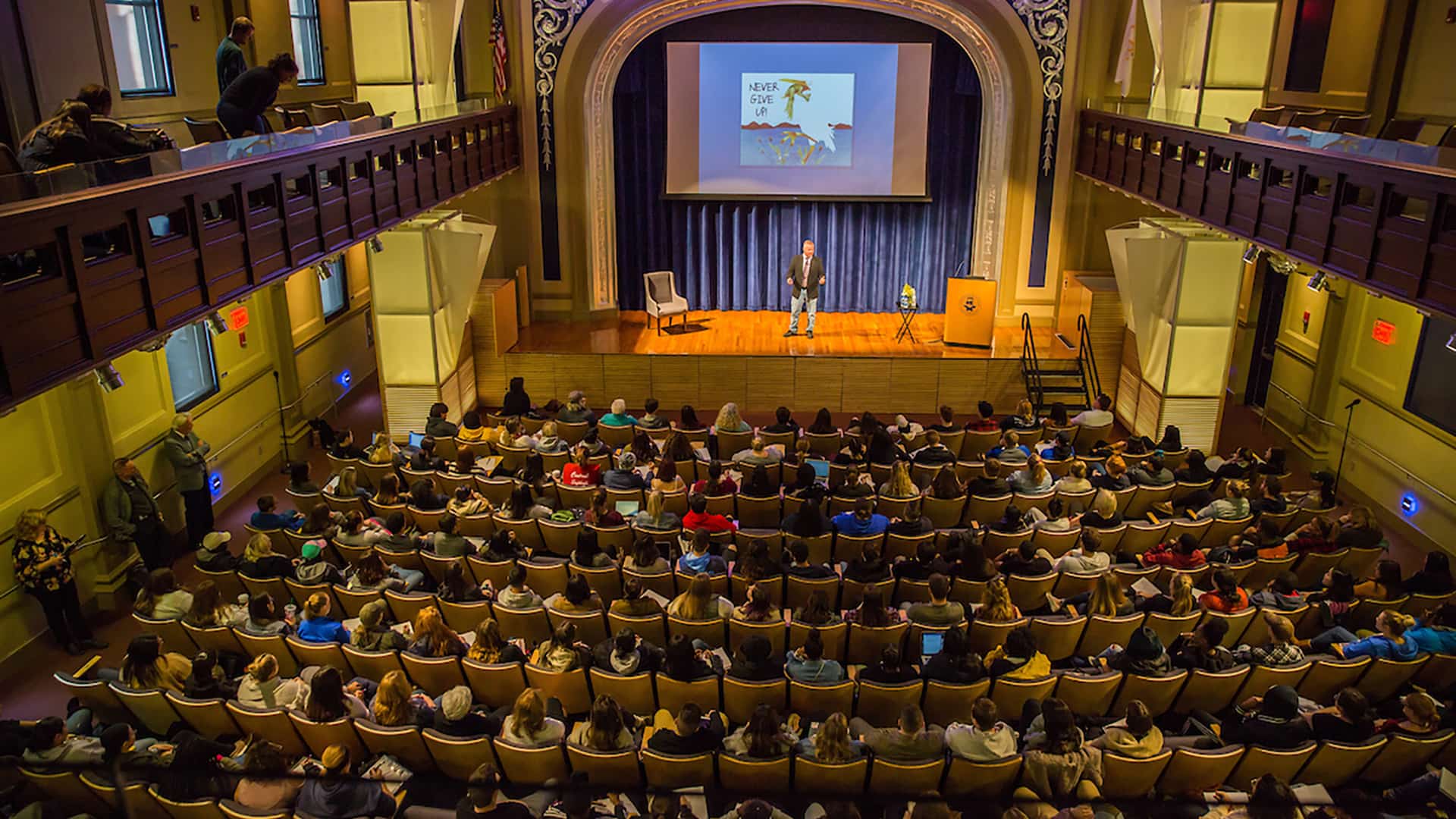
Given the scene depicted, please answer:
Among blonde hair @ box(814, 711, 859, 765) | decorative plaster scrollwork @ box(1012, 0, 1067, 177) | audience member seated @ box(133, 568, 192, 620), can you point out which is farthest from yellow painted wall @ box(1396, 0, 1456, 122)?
audience member seated @ box(133, 568, 192, 620)

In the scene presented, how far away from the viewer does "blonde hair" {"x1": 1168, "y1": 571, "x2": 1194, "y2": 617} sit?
612cm

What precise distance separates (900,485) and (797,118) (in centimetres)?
776

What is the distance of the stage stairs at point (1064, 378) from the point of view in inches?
472

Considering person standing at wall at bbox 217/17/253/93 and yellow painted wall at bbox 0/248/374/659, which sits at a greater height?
person standing at wall at bbox 217/17/253/93

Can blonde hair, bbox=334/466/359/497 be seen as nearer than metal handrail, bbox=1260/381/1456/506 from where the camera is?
Yes

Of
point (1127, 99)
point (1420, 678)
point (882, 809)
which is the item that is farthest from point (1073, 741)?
point (1127, 99)

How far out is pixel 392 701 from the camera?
16.4 feet

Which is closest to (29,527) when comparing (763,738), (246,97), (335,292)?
(246,97)

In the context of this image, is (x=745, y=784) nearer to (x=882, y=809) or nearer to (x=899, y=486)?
(x=882, y=809)

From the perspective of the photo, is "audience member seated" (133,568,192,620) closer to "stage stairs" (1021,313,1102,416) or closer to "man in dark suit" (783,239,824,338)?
"man in dark suit" (783,239,824,338)

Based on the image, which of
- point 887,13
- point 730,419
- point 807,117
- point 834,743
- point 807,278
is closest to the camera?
point 834,743

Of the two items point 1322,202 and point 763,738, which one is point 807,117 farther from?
point 763,738

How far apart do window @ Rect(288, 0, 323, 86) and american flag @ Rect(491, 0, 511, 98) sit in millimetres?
2059

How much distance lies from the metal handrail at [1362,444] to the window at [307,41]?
11.8 meters
